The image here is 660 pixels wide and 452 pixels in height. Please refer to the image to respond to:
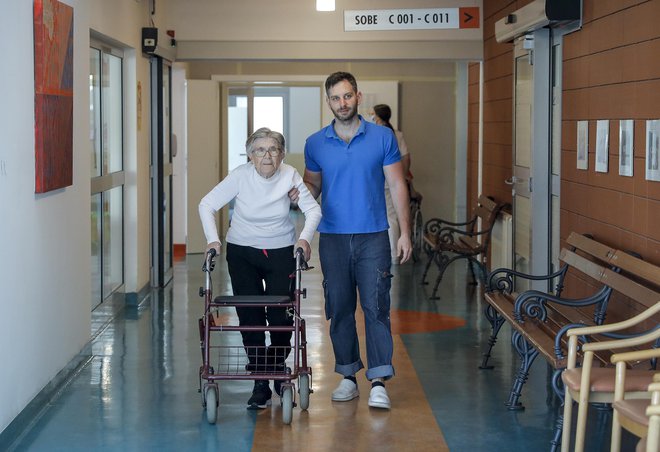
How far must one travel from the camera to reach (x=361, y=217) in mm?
5480

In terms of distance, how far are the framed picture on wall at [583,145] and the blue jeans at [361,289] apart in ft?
6.31

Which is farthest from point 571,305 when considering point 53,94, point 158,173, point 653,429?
point 158,173

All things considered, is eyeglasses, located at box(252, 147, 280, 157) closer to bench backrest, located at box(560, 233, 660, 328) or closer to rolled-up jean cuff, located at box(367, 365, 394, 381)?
rolled-up jean cuff, located at box(367, 365, 394, 381)

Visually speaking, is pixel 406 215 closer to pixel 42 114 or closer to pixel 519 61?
pixel 42 114

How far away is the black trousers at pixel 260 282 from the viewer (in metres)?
5.39

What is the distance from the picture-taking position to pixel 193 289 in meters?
9.76

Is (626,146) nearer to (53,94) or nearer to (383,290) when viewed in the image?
(383,290)

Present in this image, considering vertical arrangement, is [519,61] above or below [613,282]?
above

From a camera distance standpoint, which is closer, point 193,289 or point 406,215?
point 406,215

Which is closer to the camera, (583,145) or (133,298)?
(583,145)

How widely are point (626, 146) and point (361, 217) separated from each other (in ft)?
5.20

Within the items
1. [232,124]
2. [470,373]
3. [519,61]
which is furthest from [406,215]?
[232,124]

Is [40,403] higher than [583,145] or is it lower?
lower

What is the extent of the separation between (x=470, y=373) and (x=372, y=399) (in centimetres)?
107
